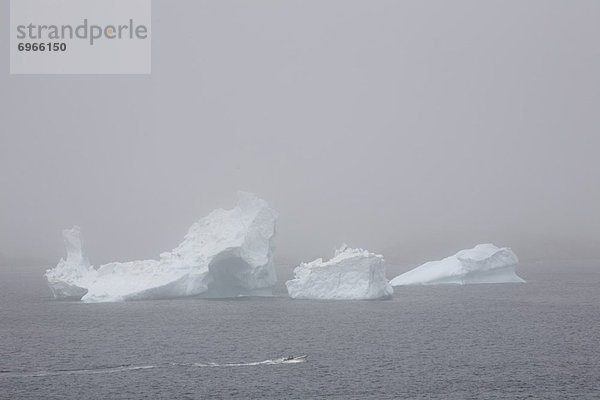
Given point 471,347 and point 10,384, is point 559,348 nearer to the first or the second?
point 471,347

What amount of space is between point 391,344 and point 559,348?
6.18m

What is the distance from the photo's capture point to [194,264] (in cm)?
4256

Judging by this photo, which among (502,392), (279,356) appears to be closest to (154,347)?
(279,356)

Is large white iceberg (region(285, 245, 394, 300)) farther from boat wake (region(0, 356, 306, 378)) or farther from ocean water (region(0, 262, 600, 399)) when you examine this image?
boat wake (region(0, 356, 306, 378))

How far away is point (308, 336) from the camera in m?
33.0

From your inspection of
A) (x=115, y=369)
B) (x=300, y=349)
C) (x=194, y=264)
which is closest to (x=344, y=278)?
(x=194, y=264)

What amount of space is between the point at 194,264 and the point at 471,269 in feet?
76.5

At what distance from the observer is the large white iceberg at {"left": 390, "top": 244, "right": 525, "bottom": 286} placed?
57719mm

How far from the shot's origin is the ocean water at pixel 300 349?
23062 millimetres

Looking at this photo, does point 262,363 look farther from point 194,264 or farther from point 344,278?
point 344,278

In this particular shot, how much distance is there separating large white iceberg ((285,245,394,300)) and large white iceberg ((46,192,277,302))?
2.25m

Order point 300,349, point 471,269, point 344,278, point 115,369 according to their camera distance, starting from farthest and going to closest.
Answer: point 471,269
point 344,278
point 300,349
point 115,369

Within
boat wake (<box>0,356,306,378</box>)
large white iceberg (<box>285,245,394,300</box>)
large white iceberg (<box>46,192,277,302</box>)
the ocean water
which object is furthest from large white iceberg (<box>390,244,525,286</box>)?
boat wake (<box>0,356,306,378</box>)

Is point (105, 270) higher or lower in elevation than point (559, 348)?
higher
